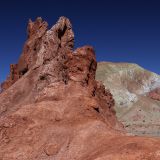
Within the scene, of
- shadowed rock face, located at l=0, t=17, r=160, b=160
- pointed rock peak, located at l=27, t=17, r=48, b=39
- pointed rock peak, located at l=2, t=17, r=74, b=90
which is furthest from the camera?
pointed rock peak, located at l=27, t=17, r=48, b=39

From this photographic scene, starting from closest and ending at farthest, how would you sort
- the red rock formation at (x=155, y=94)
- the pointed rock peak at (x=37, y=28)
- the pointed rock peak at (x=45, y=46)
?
the pointed rock peak at (x=45, y=46), the pointed rock peak at (x=37, y=28), the red rock formation at (x=155, y=94)

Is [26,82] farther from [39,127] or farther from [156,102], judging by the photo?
[156,102]

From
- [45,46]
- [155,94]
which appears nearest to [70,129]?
[45,46]

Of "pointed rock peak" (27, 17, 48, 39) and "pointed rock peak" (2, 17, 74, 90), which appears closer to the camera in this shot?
"pointed rock peak" (2, 17, 74, 90)

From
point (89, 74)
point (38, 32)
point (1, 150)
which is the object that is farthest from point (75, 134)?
point (38, 32)

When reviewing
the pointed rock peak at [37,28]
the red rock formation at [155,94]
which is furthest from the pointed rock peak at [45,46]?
the red rock formation at [155,94]

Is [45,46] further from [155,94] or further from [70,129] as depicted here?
[155,94]

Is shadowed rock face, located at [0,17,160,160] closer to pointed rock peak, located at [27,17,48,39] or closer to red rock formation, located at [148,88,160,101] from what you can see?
pointed rock peak, located at [27,17,48,39]

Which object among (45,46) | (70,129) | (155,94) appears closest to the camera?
(70,129)

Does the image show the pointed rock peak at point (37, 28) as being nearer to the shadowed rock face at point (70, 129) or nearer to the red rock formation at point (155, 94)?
the shadowed rock face at point (70, 129)

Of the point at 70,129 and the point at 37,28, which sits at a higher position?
the point at 37,28

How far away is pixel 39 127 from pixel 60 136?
89.9 inches

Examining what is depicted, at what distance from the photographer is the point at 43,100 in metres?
33.6

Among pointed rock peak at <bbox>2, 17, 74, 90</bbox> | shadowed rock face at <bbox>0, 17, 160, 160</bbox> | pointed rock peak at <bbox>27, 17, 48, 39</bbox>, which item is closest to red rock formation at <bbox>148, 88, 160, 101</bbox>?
pointed rock peak at <bbox>2, 17, 74, 90</bbox>
